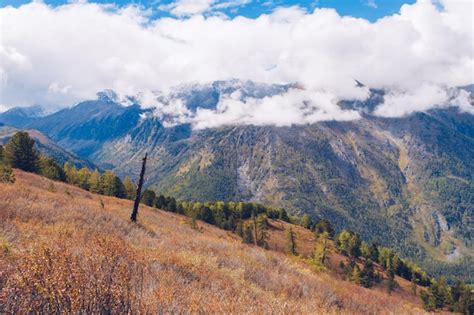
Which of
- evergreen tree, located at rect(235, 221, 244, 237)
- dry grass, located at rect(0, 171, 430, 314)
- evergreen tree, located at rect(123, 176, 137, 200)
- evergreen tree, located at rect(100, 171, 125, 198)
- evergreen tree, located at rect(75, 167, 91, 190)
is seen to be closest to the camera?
dry grass, located at rect(0, 171, 430, 314)

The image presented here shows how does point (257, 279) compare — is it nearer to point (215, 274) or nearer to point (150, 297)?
point (215, 274)

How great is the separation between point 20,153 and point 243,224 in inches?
2644

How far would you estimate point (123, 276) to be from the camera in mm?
6590

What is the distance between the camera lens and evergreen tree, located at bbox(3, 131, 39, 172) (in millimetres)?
68250

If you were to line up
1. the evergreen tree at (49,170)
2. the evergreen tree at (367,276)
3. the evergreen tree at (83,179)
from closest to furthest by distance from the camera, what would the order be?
the evergreen tree at (49,170)
the evergreen tree at (83,179)
the evergreen tree at (367,276)

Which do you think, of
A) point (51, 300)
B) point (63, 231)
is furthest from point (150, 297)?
point (63, 231)

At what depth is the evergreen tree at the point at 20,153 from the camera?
6825cm

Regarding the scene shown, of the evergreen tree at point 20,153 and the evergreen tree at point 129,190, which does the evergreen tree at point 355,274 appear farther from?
the evergreen tree at point 20,153

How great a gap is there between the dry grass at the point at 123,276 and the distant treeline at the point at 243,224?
142 feet

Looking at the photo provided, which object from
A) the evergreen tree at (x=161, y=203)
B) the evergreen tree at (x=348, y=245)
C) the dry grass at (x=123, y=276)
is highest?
the dry grass at (x=123, y=276)

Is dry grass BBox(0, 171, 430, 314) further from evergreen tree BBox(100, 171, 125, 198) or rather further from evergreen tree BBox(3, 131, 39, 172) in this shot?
evergreen tree BBox(100, 171, 125, 198)

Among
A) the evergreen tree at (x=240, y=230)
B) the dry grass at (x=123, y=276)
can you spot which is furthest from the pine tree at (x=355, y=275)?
the dry grass at (x=123, y=276)

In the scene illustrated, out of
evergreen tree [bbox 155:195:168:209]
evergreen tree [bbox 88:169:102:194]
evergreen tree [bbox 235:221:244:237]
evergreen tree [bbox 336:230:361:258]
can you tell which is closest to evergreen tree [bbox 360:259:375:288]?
evergreen tree [bbox 336:230:361:258]

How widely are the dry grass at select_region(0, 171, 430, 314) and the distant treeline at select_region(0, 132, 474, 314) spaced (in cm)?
4316
